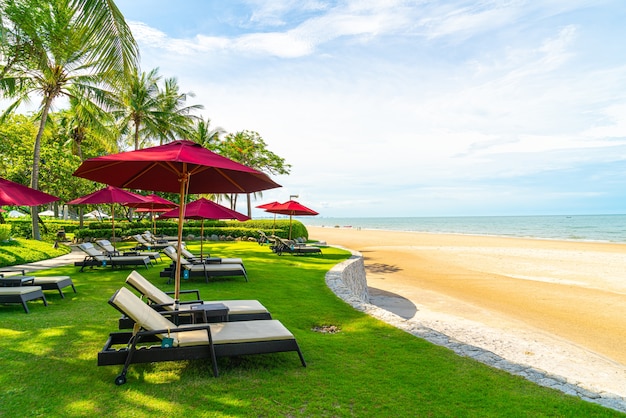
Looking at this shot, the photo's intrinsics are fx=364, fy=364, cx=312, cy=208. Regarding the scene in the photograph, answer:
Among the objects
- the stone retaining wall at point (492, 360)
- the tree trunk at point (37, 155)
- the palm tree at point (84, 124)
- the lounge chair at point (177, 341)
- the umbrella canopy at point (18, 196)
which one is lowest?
the stone retaining wall at point (492, 360)

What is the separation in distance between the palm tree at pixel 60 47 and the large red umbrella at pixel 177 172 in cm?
524

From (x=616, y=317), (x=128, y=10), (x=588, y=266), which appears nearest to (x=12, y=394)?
(x=128, y=10)

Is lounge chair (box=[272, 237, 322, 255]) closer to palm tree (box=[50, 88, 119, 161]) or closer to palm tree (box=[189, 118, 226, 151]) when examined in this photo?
palm tree (box=[50, 88, 119, 161])

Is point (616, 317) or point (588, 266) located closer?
point (616, 317)

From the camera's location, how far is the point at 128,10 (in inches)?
397

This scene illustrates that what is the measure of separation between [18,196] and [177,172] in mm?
2500

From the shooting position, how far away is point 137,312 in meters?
3.61

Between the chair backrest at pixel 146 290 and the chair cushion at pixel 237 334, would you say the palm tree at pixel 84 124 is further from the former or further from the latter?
the chair cushion at pixel 237 334

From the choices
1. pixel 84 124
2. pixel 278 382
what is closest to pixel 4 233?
pixel 84 124

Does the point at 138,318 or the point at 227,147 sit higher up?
the point at 227,147

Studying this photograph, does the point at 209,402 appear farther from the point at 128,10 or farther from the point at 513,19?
the point at 513,19

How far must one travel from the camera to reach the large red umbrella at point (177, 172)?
146 inches

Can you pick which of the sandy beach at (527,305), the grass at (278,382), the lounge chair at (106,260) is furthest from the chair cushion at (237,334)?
the lounge chair at (106,260)

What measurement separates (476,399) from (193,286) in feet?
22.9
